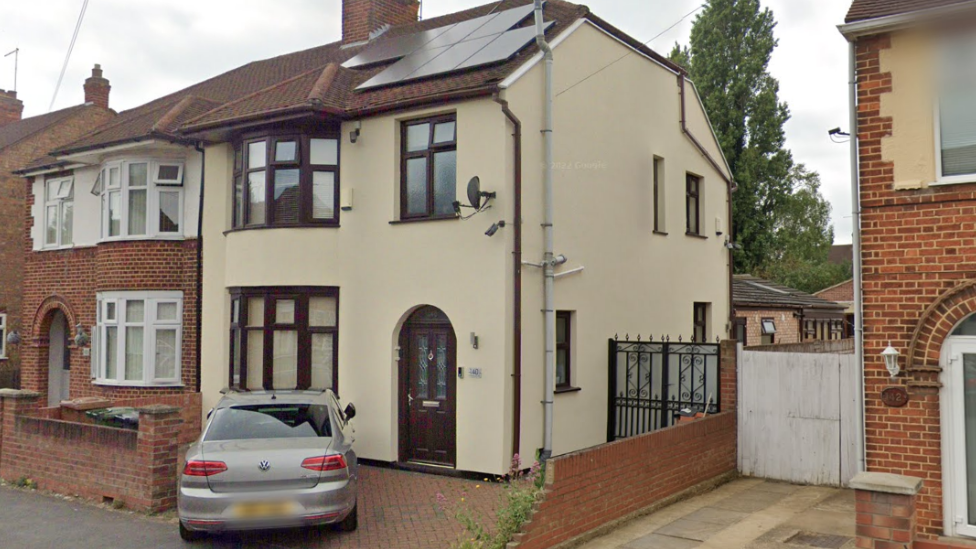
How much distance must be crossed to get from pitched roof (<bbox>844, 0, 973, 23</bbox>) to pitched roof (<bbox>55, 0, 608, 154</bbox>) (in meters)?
4.76

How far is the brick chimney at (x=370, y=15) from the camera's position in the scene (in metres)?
18.3

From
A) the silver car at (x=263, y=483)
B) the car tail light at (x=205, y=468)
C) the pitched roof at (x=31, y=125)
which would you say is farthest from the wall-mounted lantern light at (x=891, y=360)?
the pitched roof at (x=31, y=125)

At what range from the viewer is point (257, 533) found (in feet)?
29.0

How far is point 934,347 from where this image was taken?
755 centimetres

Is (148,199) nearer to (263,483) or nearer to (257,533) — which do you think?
(257,533)

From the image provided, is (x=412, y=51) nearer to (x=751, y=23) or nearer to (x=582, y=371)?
(x=582, y=371)

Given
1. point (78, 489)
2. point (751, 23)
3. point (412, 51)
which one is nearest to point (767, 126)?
point (751, 23)

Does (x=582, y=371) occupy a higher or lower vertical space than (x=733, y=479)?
higher

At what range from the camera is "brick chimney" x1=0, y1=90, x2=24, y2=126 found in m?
30.0

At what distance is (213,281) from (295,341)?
8.62 ft

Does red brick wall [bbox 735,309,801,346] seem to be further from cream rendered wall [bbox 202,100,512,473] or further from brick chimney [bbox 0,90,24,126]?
brick chimney [bbox 0,90,24,126]

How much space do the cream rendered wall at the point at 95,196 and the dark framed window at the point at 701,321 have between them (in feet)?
33.0

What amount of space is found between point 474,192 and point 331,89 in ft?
12.3

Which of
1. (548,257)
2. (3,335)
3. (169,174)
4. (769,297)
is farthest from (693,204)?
(3,335)
